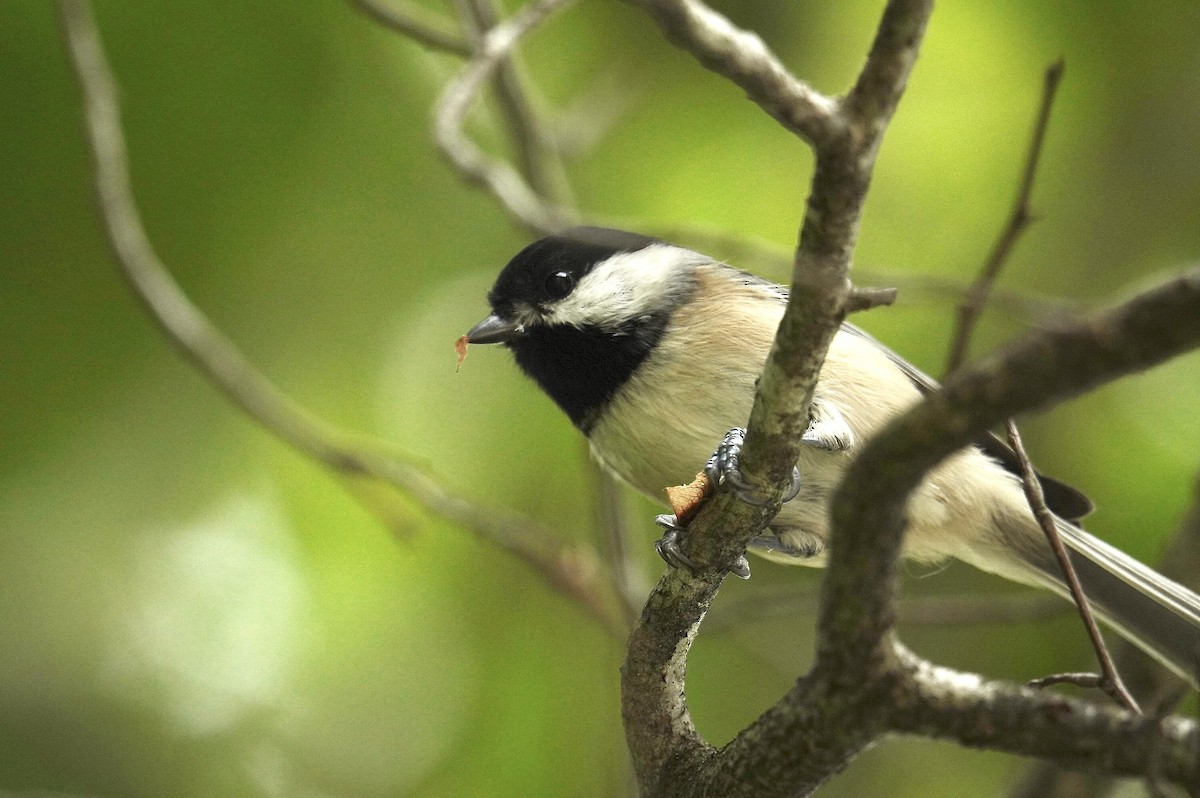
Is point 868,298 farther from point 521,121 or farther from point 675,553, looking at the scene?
point 521,121

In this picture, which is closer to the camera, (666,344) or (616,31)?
(666,344)

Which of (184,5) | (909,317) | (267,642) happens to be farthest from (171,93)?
(909,317)

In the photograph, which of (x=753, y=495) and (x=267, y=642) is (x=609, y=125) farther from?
(x=753, y=495)

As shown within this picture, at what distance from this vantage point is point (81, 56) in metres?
3.00

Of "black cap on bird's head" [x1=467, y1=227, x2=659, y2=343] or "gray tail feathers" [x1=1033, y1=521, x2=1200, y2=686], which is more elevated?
"black cap on bird's head" [x1=467, y1=227, x2=659, y2=343]

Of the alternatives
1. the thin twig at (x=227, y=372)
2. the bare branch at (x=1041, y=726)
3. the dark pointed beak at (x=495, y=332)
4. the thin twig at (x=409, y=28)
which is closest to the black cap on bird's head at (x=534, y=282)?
the dark pointed beak at (x=495, y=332)

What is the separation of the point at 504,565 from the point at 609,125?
1.55 metres

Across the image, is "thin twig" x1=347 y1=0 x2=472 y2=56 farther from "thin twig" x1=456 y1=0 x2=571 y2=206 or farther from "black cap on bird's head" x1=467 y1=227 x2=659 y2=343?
"black cap on bird's head" x1=467 y1=227 x2=659 y2=343

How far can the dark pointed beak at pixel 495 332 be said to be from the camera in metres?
2.72

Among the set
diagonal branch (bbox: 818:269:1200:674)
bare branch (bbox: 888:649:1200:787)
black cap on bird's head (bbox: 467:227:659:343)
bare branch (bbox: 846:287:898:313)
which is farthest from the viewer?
black cap on bird's head (bbox: 467:227:659:343)

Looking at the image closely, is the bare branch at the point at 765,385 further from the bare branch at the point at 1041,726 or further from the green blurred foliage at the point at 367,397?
the green blurred foliage at the point at 367,397

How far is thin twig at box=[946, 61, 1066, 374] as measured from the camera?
228 centimetres

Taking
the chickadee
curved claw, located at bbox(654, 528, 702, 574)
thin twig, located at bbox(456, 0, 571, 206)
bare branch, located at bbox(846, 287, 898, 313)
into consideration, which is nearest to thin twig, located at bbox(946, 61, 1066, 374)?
the chickadee

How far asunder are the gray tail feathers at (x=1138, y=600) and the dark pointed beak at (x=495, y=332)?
4.24 feet
